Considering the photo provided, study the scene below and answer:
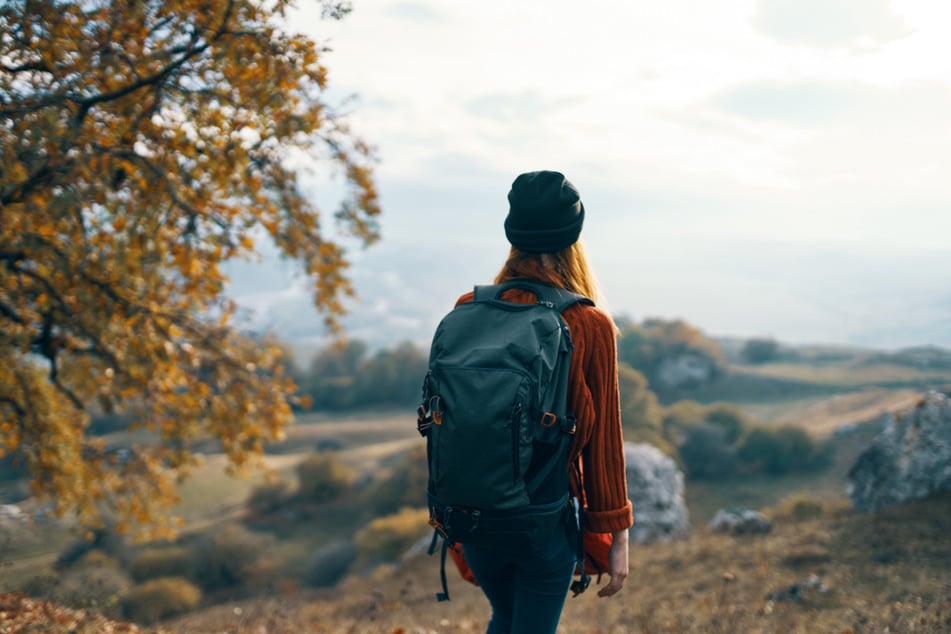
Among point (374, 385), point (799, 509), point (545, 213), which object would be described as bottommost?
point (374, 385)

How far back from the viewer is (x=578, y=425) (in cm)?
249

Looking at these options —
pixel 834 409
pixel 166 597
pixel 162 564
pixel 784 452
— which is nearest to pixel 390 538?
pixel 166 597

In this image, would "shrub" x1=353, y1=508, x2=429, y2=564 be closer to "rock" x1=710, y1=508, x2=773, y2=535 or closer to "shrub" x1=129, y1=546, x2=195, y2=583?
"shrub" x1=129, y1=546, x2=195, y2=583

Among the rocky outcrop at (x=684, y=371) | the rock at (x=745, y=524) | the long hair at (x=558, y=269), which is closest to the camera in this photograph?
the long hair at (x=558, y=269)

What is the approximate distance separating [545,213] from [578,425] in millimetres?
830

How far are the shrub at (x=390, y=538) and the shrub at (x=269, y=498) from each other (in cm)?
1294

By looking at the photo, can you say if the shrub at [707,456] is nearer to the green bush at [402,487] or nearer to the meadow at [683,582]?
the meadow at [683,582]

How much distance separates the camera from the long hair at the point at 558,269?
8.84 feet

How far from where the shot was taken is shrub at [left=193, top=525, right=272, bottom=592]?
29781mm

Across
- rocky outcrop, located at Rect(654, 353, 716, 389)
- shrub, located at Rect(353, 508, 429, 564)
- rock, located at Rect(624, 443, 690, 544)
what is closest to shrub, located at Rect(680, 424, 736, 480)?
shrub, located at Rect(353, 508, 429, 564)

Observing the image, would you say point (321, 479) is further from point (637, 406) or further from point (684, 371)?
point (684, 371)

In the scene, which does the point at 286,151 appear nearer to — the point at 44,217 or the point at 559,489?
the point at 44,217

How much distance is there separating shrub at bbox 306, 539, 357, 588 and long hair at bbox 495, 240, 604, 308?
29.5 m

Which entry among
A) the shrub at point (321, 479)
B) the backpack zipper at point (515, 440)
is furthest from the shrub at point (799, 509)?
the shrub at point (321, 479)
